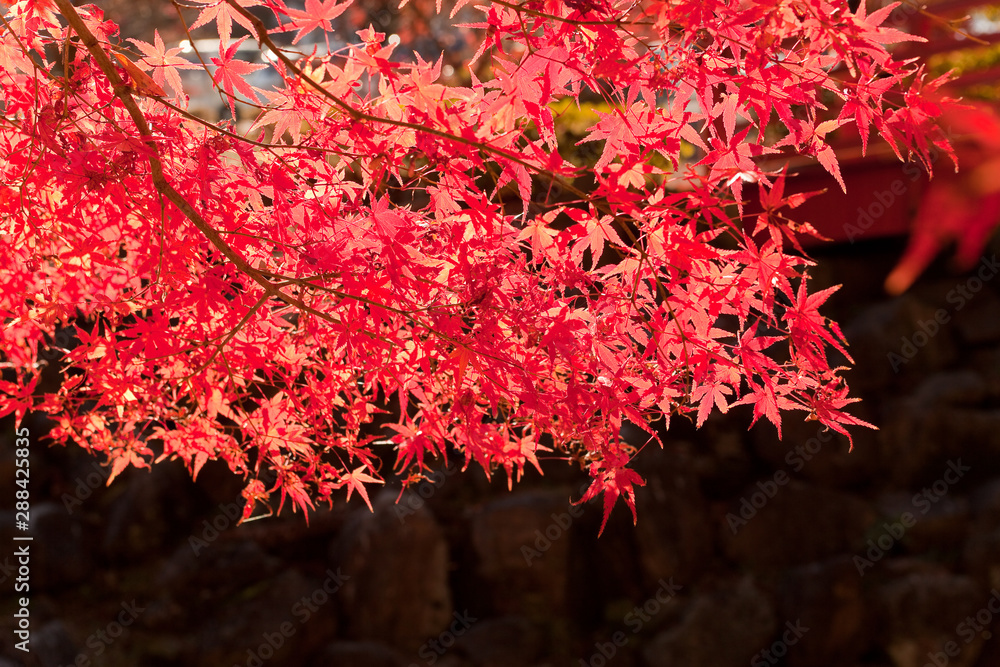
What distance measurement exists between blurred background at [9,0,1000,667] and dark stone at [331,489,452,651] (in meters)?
0.01

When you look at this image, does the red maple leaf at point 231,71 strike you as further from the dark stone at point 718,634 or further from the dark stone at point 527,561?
the dark stone at point 718,634

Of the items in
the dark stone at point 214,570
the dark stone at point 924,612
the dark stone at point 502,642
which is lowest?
the dark stone at point 924,612

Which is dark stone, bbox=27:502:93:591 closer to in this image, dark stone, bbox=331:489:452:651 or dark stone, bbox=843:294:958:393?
dark stone, bbox=331:489:452:651

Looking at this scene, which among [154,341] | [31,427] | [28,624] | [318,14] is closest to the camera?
[318,14]

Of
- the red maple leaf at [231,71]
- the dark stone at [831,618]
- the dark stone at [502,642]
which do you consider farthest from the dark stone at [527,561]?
the red maple leaf at [231,71]

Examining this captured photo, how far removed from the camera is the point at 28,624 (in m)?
4.80

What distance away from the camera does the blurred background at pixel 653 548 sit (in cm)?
464

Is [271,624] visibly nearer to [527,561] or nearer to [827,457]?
[527,561]

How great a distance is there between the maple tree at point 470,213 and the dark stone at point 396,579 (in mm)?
2925

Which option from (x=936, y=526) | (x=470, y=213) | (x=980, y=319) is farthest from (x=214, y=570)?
(x=980, y=319)

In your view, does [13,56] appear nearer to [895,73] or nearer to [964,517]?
[895,73]

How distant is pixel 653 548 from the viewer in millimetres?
5023

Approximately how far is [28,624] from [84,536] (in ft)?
2.28

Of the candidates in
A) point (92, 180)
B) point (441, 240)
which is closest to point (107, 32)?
point (92, 180)
